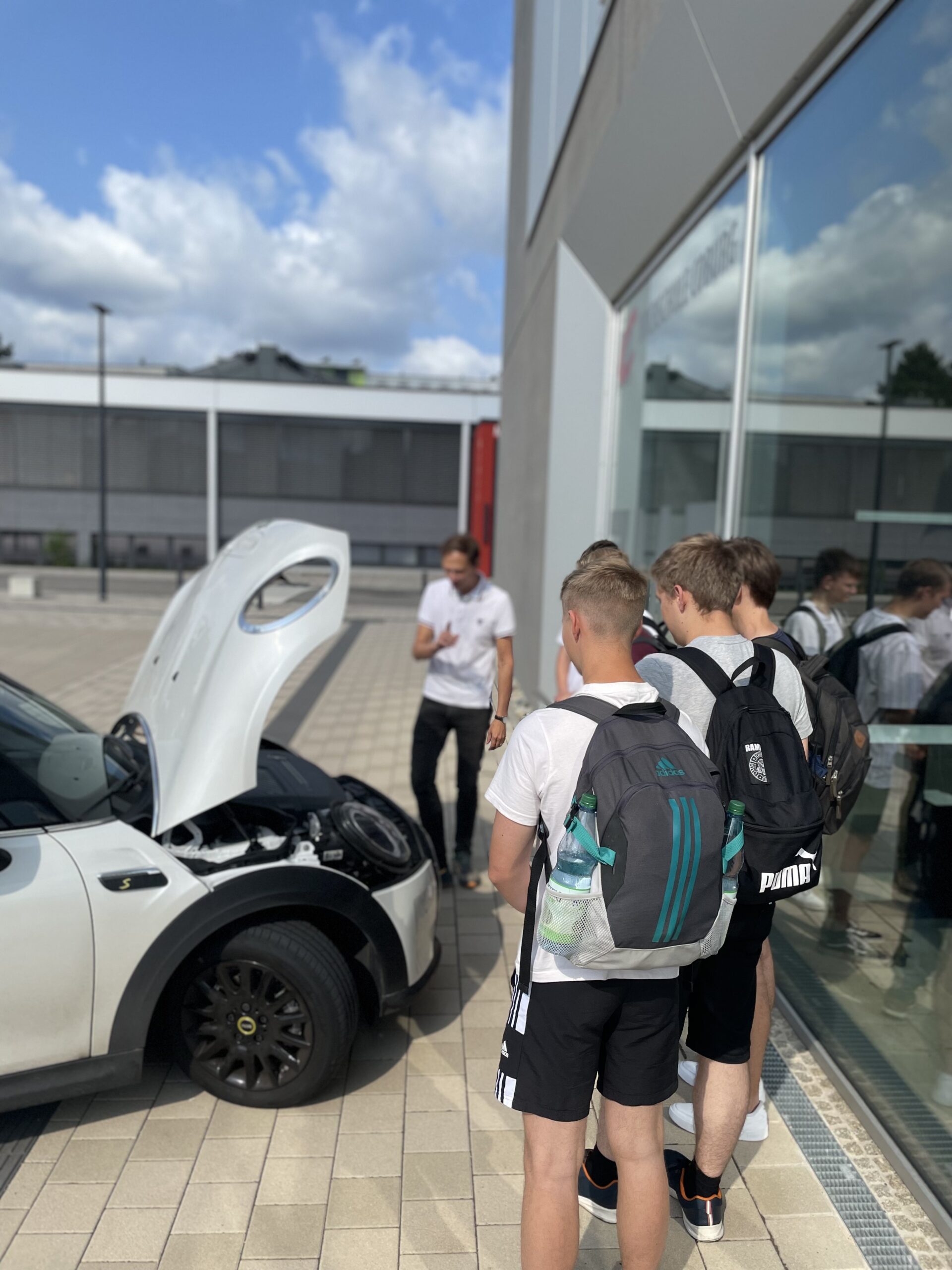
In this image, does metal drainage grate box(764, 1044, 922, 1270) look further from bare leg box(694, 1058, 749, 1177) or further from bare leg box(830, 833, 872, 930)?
bare leg box(830, 833, 872, 930)

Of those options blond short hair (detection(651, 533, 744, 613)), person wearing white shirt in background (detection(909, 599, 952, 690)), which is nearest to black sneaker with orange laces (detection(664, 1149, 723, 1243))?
blond short hair (detection(651, 533, 744, 613))

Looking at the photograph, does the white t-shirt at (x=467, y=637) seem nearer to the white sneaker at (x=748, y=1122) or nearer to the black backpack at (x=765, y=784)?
the white sneaker at (x=748, y=1122)

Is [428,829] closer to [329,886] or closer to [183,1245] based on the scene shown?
[329,886]

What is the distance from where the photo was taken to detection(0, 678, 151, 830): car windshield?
2820 millimetres

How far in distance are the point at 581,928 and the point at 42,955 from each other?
1.70 m

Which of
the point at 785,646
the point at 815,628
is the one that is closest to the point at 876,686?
the point at 815,628

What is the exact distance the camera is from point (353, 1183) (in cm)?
264

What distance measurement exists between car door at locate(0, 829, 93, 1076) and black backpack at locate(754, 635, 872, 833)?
2104 mm

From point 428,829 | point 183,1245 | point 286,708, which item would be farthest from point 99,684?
point 183,1245

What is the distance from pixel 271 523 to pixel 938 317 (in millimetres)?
2479

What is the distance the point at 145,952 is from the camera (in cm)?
274

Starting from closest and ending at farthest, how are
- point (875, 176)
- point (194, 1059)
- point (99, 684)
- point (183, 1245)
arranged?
1. point (183, 1245)
2. point (194, 1059)
3. point (875, 176)
4. point (99, 684)

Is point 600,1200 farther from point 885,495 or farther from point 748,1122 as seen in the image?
point 885,495

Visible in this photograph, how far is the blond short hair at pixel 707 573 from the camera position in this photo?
7.77 feet
